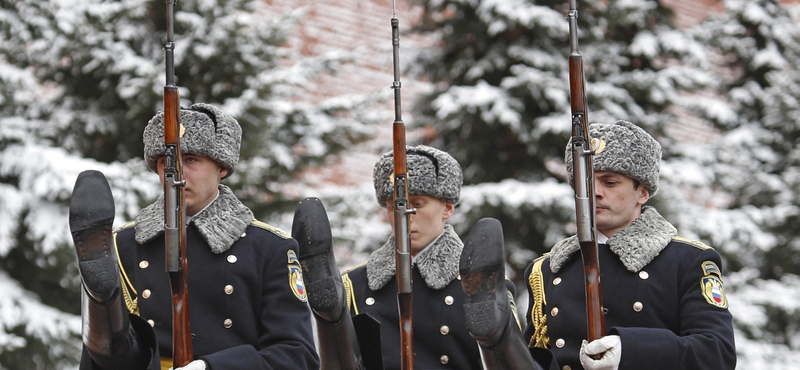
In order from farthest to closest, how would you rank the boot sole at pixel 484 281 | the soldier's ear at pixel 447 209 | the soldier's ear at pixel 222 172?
the soldier's ear at pixel 447 209 < the soldier's ear at pixel 222 172 < the boot sole at pixel 484 281

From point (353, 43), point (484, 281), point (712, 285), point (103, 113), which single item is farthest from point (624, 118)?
point (484, 281)

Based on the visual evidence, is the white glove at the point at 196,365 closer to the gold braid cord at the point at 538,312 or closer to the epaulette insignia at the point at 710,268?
the gold braid cord at the point at 538,312

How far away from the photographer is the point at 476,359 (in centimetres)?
466

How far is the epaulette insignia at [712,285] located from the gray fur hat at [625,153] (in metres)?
0.46

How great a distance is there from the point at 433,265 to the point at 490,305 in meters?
1.31

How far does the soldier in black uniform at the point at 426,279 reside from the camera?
471 centimetres

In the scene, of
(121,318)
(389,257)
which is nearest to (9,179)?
(389,257)

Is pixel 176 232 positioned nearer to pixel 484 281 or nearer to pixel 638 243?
pixel 484 281

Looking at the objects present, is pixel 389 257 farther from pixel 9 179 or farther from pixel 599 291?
pixel 9 179

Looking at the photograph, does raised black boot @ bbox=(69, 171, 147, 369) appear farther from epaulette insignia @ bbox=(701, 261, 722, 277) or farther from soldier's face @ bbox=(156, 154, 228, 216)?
epaulette insignia @ bbox=(701, 261, 722, 277)

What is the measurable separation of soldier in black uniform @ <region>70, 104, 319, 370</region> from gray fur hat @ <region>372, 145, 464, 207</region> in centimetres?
64

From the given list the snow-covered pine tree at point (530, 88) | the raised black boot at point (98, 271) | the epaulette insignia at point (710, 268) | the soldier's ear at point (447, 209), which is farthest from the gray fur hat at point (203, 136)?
the snow-covered pine tree at point (530, 88)

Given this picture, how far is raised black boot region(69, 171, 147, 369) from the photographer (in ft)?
11.8

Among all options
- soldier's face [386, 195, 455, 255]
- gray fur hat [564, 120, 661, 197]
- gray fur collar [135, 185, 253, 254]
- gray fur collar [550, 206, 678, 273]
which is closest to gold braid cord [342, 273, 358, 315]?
soldier's face [386, 195, 455, 255]
